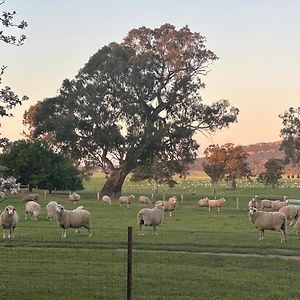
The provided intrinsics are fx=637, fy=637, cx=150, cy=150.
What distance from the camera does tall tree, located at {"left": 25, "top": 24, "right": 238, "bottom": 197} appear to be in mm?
74312

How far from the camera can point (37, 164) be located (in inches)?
2913

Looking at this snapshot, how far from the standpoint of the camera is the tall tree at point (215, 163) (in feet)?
358

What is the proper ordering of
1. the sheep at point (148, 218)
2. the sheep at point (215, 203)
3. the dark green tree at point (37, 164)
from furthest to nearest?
A: the dark green tree at point (37, 164), the sheep at point (215, 203), the sheep at point (148, 218)

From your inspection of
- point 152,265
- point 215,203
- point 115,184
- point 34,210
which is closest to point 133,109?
point 115,184

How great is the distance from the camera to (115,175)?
7544 cm

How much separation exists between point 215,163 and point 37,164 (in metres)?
45.4

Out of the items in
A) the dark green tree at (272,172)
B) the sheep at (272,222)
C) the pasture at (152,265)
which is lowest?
the pasture at (152,265)

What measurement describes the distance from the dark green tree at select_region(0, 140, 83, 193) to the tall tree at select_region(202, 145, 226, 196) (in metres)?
36.2

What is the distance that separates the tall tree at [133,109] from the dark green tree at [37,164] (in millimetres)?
2143

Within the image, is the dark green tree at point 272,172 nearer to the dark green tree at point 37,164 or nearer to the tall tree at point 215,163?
the tall tree at point 215,163

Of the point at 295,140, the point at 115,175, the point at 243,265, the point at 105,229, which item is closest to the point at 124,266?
the point at 243,265

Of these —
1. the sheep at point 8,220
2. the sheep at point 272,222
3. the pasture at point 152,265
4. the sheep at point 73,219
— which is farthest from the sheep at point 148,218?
the sheep at point 8,220

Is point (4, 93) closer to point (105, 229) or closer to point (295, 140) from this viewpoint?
point (105, 229)

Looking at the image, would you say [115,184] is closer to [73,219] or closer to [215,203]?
[215,203]
